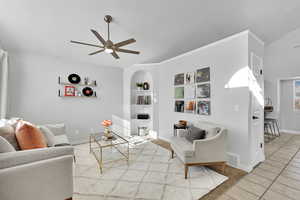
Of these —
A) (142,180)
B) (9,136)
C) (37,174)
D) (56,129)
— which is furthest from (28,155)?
(56,129)

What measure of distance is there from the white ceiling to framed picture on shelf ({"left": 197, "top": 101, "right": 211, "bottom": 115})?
136 cm

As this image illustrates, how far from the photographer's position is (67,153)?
4.86 feet

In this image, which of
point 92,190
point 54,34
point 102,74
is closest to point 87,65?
point 102,74

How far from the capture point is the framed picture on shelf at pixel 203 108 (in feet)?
9.57

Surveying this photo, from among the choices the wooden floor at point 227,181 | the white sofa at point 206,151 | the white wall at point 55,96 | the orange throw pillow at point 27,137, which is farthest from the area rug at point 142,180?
the white wall at point 55,96

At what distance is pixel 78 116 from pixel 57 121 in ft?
1.76

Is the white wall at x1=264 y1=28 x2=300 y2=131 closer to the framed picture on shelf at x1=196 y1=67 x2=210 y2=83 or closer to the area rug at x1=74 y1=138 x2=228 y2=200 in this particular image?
the framed picture on shelf at x1=196 y1=67 x2=210 y2=83

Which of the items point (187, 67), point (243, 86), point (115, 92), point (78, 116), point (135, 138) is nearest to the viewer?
point (243, 86)

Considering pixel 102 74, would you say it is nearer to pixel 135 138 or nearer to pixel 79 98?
pixel 79 98

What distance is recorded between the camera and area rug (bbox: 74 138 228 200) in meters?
1.73

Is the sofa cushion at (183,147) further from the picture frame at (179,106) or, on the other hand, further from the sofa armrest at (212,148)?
the picture frame at (179,106)

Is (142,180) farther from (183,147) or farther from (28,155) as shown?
(28,155)

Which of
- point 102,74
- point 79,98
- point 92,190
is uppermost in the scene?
point 102,74

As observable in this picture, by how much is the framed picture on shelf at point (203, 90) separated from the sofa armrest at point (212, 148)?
101 centimetres
